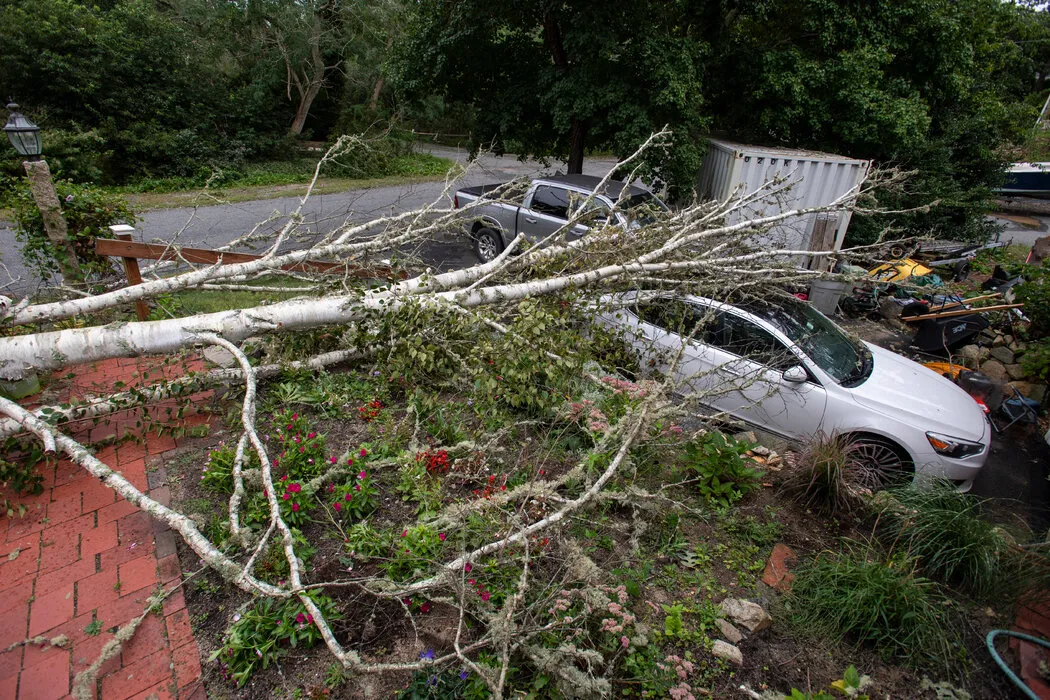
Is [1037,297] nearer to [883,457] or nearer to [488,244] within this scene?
[883,457]

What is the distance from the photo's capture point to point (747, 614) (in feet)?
10.4

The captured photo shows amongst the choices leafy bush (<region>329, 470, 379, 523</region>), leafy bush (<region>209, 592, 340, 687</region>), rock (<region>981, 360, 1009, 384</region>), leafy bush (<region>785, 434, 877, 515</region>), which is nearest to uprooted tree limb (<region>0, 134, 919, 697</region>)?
leafy bush (<region>209, 592, 340, 687</region>)

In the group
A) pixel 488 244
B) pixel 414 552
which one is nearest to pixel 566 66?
pixel 488 244

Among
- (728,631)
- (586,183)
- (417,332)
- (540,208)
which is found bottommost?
(728,631)

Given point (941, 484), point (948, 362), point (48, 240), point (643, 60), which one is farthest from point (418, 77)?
point (941, 484)

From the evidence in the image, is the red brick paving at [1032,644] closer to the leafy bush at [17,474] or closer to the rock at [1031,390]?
the rock at [1031,390]

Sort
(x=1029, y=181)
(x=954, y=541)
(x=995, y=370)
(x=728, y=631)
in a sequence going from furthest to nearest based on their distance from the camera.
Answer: (x=1029, y=181) < (x=995, y=370) < (x=954, y=541) < (x=728, y=631)

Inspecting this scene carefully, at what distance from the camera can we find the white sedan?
15.4 feet

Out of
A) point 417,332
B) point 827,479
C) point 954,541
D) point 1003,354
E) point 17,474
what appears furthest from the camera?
point 1003,354

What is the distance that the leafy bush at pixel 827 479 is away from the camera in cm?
399

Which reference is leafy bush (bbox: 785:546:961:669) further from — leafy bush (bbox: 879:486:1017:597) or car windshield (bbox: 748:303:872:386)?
car windshield (bbox: 748:303:872:386)

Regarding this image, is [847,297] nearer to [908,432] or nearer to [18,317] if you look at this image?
[908,432]

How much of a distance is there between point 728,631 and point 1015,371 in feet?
21.5

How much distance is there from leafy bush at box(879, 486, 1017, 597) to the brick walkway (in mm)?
4101
